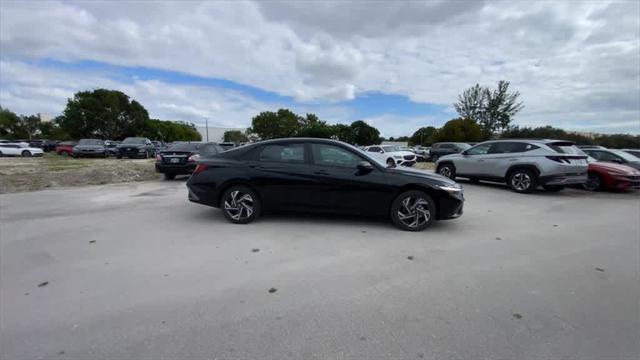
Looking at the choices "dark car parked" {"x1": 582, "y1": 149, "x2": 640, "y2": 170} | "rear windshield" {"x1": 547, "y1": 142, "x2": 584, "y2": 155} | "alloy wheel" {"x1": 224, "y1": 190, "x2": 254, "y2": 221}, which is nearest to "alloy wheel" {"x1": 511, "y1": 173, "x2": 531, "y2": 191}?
"rear windshield" {"x1": 547, "y1": 142, "x2": 584, "y2": 155}

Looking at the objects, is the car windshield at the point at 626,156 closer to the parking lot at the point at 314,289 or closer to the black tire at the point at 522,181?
the black tire at the point at 522,181

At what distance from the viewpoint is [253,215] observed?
5.58m

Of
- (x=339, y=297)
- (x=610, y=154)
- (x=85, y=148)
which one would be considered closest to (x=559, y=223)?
(x=339, y=297)

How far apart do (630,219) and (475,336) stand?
6.27m

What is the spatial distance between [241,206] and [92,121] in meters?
60.7

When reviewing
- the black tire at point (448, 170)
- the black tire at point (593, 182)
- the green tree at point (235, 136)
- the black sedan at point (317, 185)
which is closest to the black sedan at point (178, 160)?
the black sedan at point (317, 185)

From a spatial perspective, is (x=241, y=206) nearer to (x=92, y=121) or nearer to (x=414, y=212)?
(x=414, y=212)

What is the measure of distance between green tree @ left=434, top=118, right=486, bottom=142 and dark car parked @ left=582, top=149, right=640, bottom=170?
4177 cm

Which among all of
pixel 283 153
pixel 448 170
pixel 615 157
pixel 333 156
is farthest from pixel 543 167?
pixel 283 153

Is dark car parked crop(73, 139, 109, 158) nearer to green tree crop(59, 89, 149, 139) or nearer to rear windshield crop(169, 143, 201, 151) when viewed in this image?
rear windshield crop(169, 143, 201, 151)

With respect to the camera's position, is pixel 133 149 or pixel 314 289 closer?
pixel 314 289

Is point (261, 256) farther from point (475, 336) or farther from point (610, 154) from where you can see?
point (610, 154)

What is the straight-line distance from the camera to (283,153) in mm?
5652

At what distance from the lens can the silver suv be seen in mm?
9109
